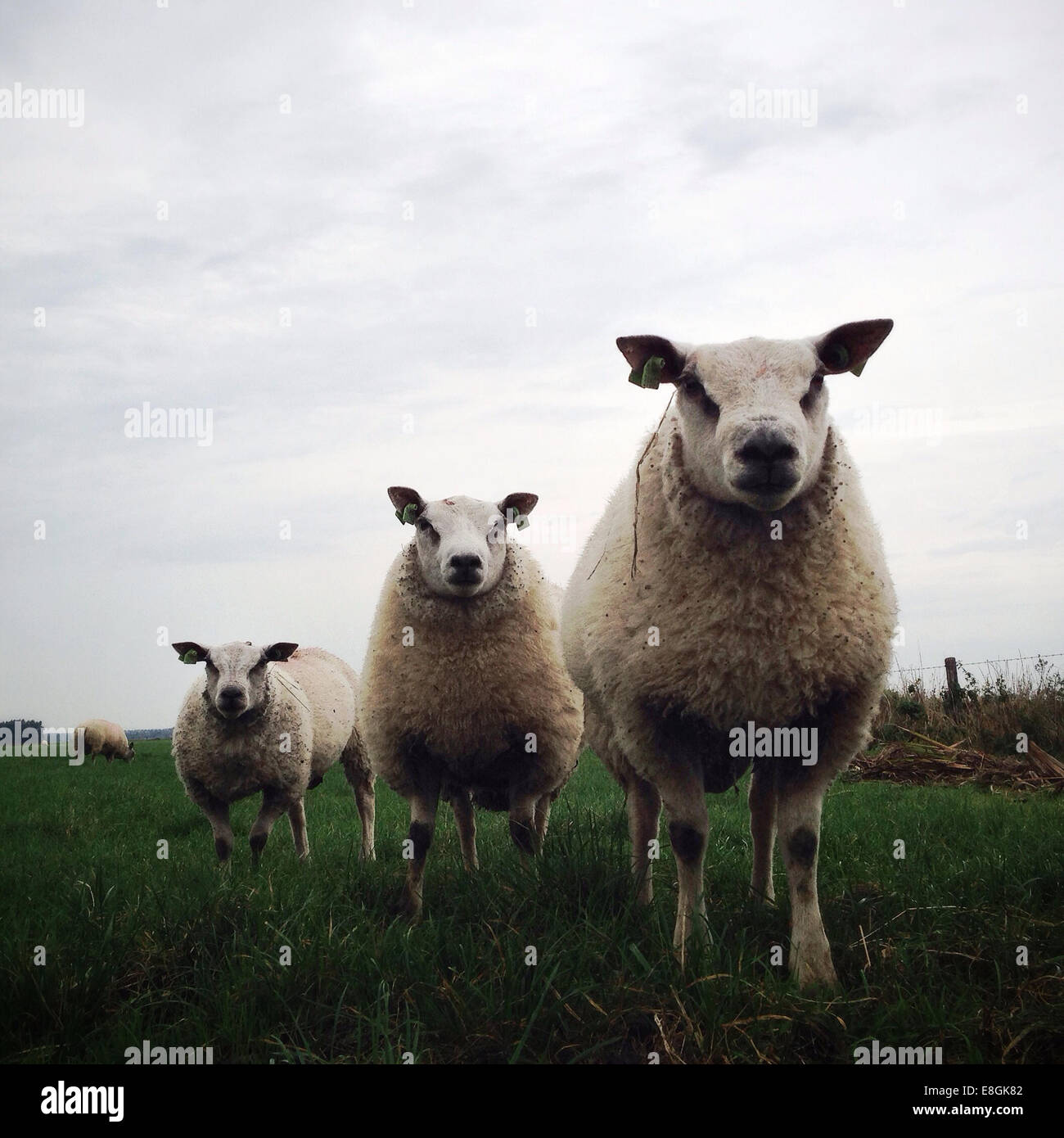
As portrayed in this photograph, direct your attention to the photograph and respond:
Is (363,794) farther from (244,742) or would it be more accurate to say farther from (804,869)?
(804,869)

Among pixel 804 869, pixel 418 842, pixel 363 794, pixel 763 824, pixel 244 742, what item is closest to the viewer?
pixel 804 869

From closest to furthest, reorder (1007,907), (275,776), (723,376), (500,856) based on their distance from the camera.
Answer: (723,376), (1007,907), (500,856), (275,776)

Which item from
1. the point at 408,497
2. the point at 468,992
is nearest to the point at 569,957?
the point at 468,992

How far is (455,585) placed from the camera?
5008mm

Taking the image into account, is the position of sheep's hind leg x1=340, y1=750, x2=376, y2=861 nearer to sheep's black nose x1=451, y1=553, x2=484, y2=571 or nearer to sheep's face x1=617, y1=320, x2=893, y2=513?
sheep's black nose x1=451, y1=553, x2=484, y2=571

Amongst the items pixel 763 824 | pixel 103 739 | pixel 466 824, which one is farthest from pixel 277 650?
pixel 103 739

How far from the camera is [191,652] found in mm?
7219

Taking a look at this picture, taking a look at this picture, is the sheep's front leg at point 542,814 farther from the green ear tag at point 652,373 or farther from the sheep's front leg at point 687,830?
the green ear tag at point 652,373

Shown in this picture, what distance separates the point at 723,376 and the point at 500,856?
9.07 ft

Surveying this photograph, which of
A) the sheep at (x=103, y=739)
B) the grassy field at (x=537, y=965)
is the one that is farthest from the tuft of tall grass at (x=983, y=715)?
the sheep at (x=103, y=739)

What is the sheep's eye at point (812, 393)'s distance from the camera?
→ 3.50 meters

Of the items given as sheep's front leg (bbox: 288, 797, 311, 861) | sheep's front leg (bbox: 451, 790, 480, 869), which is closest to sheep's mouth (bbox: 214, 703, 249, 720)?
sheep's front leg (bbox: 288, 797, 311, 861)

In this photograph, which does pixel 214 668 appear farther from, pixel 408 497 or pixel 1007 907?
pixel 1007 907

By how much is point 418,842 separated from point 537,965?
198cm
